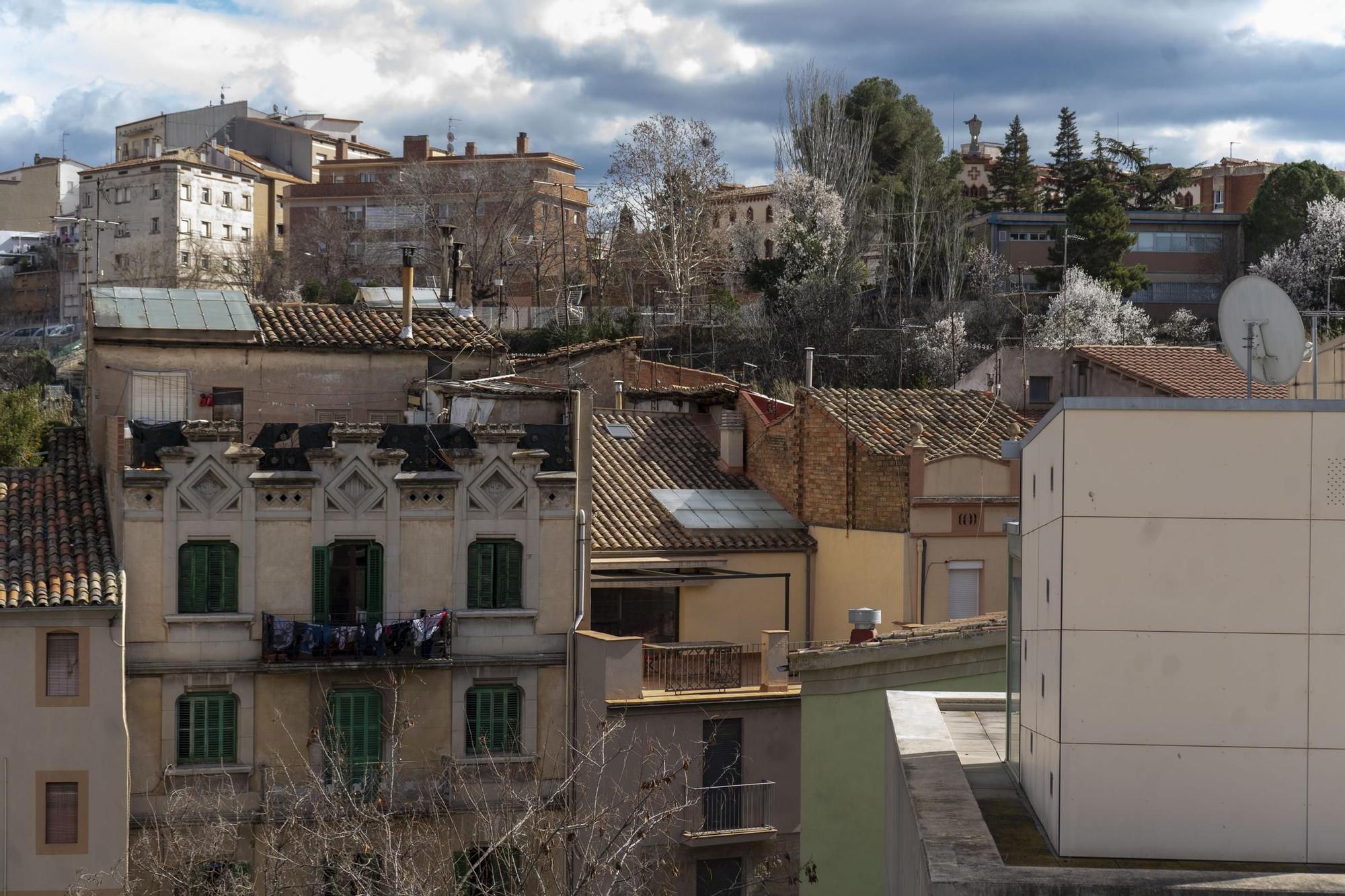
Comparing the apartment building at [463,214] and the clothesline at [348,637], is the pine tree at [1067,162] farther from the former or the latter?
the clothesline at [348,637]

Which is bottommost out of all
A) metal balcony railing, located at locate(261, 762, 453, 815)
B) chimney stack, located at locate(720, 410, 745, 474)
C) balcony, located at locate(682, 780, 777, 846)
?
balcony, located at locate(682, 780, 777, 846)

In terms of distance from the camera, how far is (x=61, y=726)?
2359 centimetres

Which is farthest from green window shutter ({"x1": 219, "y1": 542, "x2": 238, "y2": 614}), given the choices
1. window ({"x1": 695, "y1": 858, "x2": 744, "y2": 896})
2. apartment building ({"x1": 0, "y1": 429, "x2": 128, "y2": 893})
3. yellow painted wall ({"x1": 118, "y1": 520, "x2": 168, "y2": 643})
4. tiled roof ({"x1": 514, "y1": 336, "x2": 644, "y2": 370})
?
tiled roof ({"x1": 514, "y1": 336, "x2": 644, "y2": 370})

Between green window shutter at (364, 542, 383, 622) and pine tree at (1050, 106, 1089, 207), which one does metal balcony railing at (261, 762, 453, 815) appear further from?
pine tree at (1050, 106, 1089, 207)

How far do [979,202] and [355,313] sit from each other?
1938 inches

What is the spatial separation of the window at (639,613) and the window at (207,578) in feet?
20.2

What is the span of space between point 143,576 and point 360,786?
14.4ft

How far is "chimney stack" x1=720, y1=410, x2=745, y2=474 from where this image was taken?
32.0 m

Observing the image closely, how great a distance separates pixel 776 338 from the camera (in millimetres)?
58656

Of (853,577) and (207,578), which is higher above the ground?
(207,578)

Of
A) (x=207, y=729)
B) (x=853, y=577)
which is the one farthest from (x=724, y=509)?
(x=207, y=729)

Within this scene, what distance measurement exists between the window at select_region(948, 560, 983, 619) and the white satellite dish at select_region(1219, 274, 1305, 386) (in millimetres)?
17982

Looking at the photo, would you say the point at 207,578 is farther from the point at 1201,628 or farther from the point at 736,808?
the point at 1201,628

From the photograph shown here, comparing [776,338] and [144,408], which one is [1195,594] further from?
[776,338]
